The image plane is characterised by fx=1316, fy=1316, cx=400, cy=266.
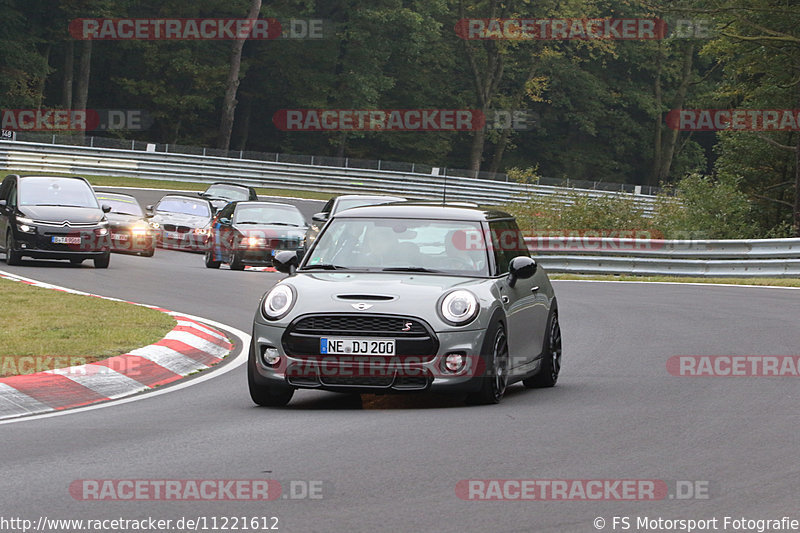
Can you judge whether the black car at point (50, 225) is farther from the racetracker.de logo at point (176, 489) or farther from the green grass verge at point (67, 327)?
the racetracker.de logo at point (176, 489)

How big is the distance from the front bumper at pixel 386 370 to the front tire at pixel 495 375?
10 cm

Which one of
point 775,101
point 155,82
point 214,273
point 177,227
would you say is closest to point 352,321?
point 214,273

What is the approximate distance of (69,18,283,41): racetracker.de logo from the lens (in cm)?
6794

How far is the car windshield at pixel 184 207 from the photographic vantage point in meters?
35.7

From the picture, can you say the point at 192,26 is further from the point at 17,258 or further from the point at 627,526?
the point at 627,526

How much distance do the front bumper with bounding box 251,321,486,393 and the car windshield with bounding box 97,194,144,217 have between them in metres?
23.0

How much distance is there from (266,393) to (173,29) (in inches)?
2566

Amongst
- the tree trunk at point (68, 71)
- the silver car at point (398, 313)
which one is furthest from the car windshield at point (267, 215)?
the tree trunk at point (68, 71)

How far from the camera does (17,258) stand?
79.3 feet

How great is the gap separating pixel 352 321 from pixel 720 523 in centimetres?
394

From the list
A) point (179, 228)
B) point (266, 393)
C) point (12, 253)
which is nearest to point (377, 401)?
point (266, 393)

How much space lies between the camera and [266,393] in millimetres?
9898

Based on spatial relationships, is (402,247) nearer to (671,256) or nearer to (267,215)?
(671,256)

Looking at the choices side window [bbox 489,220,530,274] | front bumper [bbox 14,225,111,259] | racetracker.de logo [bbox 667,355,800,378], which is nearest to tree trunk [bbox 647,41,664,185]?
front bumper [bbox 14,225,111,259]
